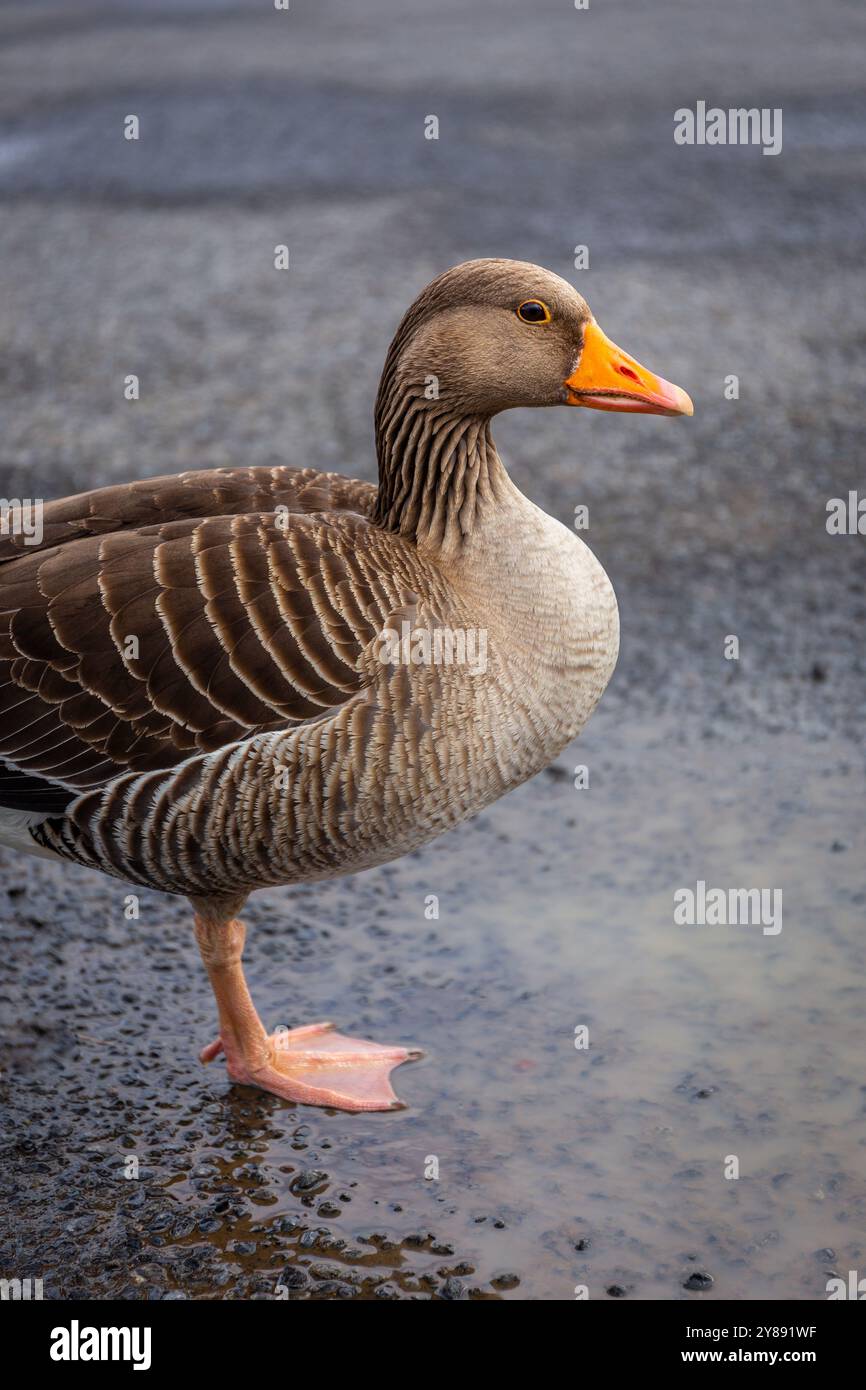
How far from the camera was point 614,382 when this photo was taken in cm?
498

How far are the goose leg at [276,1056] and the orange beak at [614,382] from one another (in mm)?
2187

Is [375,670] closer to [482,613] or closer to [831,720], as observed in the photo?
[482,613]

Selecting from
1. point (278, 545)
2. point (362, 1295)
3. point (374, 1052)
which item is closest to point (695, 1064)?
point (374, 1052)

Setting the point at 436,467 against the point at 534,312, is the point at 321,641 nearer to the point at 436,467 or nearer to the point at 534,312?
the point at 436,467

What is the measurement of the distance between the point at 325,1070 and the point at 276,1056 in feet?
0.62

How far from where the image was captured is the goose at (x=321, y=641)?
464cm

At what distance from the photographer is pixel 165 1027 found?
5719mm

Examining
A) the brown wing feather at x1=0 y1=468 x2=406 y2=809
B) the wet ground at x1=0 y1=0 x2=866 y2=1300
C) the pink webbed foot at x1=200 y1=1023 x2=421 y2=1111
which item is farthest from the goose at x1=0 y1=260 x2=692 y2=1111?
the wet ground at x1=0 y1=0 x2=866 y2=1300

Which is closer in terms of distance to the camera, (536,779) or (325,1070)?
(325,1070)

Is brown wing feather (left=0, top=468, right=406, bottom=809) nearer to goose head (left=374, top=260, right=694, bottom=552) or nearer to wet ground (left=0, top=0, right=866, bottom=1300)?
goose head (left=374, top=260, right=694, bottom=552)

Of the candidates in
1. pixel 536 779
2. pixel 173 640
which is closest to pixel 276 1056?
pixel 173 640

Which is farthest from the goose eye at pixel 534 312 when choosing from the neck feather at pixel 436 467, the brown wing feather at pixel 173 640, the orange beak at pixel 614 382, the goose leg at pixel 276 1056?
the goose leg at pixel 276 1056

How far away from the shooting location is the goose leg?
5250 mm

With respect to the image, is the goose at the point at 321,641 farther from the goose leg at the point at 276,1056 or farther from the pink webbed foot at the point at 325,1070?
the pink webbed foot at the point at 325,1070
